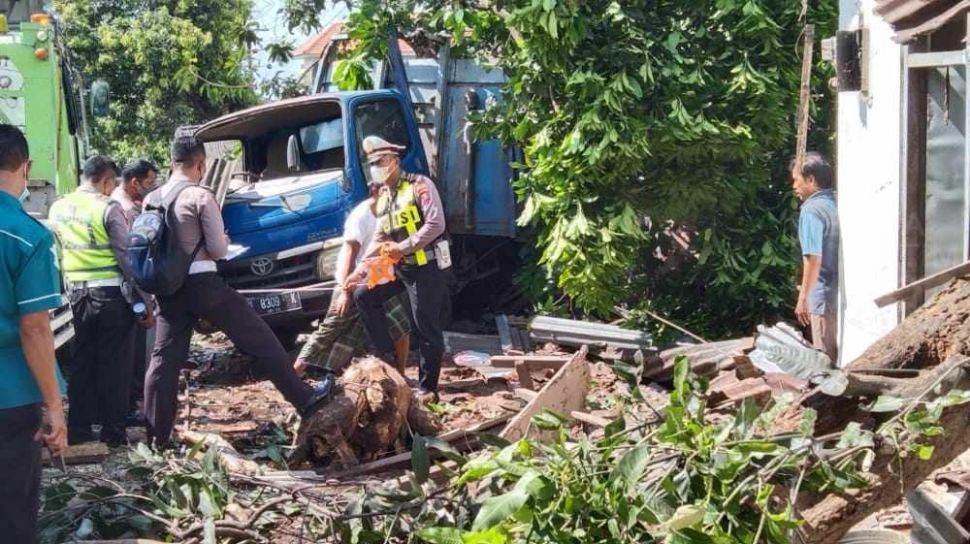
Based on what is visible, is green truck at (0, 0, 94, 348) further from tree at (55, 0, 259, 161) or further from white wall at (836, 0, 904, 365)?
tree at (55, 0, 259, 161)

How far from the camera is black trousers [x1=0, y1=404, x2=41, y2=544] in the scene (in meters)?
4.13

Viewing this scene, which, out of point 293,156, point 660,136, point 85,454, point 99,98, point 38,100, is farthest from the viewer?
point 99,98

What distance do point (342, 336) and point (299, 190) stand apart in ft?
5.37

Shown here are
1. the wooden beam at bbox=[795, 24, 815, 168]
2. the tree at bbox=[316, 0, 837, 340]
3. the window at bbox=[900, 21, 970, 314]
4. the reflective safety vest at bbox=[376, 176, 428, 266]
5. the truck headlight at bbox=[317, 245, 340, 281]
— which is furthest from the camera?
the truck headlight at bbox=[317, 245, 340, 281]

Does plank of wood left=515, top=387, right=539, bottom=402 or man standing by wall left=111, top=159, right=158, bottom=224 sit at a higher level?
man standing by wall left=111, top=159, right=158, bottom=224

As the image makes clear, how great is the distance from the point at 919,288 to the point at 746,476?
50.7 inches

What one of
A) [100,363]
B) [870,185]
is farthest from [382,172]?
[870,185]

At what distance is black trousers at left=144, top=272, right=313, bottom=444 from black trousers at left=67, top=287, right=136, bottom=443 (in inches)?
26.1

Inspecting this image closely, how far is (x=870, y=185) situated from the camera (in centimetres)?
687

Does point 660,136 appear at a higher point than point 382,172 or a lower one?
higher

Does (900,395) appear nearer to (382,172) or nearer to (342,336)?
(382,172)

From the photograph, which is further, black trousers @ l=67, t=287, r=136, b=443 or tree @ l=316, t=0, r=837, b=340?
tree @ l=316, t=0, r=837, b=340

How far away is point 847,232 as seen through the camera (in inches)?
286

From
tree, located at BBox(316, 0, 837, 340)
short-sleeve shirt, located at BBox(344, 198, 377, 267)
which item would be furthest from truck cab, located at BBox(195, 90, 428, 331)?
short-sleeve shirt, located at BBox(344, 198, 377, 267)
